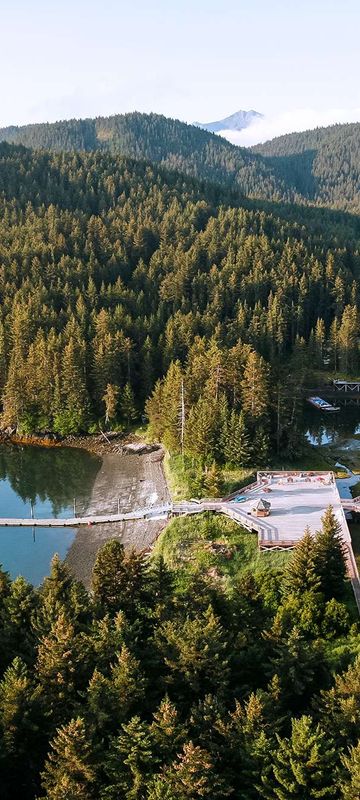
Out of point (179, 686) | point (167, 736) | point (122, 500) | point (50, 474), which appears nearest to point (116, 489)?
point (122, 500)

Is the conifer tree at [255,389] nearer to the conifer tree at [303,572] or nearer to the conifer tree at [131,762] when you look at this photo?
the conifer tree at [303,572]

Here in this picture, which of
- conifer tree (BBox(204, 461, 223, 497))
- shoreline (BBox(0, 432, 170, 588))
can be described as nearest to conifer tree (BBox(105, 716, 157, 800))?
shoreline (BBox(0, 432, 170, 588))

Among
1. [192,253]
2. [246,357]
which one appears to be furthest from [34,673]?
[192,253]

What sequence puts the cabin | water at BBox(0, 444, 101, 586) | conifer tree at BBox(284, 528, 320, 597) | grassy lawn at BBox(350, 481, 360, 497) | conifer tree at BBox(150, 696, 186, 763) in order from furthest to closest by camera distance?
grassy lawn at BBox(350, 481, 360, 497) < water at BBox(0, 444, 101, 586) < the cabin < conifer tree at BBox(284, 528, 320, 597) < conifer tree at BBox(150, 696, 186, 763)

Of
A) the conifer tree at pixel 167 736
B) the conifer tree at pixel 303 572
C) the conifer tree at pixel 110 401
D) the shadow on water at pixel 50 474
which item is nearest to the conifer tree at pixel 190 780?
the conifer tree at pixel 167 736

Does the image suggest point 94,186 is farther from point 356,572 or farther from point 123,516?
point 356,572

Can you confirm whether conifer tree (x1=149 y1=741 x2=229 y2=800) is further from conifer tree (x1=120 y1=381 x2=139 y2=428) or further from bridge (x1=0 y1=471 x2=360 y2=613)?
conifer tree (x1=120 y1=381 x2=139 y2=428)
